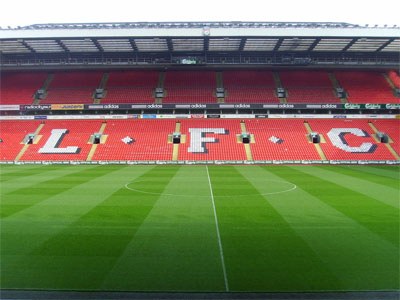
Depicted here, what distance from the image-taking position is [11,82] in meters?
49.2

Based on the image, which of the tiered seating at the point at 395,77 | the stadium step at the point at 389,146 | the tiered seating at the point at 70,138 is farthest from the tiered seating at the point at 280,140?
the tiered seating at the point at 70,138

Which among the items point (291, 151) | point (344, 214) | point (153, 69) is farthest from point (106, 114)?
point (344, 214)

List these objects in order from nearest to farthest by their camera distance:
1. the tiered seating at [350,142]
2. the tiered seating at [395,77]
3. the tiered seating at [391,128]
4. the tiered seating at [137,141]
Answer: the tiered seating at [350,142]
the tiered seating at [137,141]
the tiered seating at [391,128]
the tiered seating at [395,77]

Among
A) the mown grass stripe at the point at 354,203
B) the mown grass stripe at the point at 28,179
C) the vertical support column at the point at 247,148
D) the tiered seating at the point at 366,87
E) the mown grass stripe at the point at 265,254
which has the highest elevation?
the tiered seating at the point at 366,87

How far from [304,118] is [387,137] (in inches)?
363

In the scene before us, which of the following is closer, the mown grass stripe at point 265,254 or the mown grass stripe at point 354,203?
the mown grass stripe at point 265,254

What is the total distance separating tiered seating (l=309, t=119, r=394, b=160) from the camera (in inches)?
1513

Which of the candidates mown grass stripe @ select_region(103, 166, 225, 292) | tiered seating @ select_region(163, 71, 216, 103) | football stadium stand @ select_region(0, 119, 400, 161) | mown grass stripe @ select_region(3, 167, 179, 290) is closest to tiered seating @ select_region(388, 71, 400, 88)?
football stadium stand @ select_region(0, 119, 400, 161)

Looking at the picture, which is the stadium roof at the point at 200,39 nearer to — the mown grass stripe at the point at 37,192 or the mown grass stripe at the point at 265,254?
the mown grass stripe at the point at 37,192

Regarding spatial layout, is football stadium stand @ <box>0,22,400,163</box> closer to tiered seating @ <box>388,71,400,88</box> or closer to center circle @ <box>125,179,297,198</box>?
tiered seating @ <box>388,71,400,88</box>

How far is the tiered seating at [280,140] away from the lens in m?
38.9

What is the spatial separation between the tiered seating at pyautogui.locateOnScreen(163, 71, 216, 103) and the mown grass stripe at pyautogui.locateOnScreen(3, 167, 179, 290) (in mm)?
29527

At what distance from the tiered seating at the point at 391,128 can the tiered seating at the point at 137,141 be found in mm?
23645

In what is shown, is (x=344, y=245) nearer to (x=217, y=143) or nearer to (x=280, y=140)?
(x=217, y=143)
